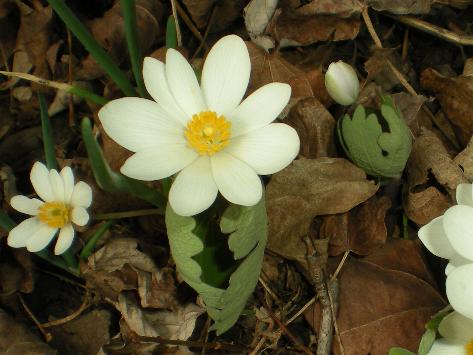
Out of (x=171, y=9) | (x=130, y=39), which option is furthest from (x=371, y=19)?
(x=130, y=39)

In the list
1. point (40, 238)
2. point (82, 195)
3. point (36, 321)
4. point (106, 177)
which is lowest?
point (36, 321)

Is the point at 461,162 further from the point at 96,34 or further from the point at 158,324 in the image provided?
the point at 96,34

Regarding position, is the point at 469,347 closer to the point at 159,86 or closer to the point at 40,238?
the point at 159,86

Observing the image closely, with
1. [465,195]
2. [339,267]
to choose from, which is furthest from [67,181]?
[465,195]

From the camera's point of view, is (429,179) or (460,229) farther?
(429,179)

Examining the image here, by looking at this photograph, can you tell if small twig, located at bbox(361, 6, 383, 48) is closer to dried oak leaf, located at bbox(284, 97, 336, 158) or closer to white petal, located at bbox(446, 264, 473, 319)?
dried oak leaf, located at bbox(284, 97, 336, 158)

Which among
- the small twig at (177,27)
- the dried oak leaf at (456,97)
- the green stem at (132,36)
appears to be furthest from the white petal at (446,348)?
the small twig at (177,27)

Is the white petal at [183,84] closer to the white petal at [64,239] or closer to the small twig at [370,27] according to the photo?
the white petal at [64,239]
